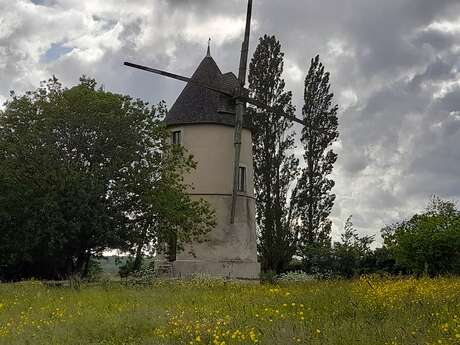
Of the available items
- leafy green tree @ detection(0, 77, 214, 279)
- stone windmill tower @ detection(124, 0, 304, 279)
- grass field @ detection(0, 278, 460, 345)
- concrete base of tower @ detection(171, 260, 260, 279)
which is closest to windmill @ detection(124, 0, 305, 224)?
stone windmill tower @ detection(124, 0, 304, 279)

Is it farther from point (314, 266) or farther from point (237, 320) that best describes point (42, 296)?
point (314, 266)

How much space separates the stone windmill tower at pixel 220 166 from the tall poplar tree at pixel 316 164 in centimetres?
477

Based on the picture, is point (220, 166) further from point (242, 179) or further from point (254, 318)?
point (254, 318)

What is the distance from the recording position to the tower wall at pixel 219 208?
102 feet

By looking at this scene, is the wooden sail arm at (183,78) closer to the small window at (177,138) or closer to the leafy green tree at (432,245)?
the small window at (177,138)

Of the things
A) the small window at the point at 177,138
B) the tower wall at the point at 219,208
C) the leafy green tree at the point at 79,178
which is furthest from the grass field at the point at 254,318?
the small window at the point at 177,138

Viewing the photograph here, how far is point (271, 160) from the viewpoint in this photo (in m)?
37.2

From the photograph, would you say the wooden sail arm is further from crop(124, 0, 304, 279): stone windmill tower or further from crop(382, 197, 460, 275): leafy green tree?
crop(382, 197, 460, 275): leafy green tree

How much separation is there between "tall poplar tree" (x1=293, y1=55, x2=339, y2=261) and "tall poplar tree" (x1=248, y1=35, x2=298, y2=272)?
0.93 m

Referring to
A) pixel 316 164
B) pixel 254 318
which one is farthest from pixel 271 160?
pixel 254 318

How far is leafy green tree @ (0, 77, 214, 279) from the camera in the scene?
23.6m

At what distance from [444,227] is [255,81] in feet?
53.6

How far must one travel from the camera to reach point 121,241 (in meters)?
24.4

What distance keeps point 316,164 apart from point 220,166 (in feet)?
27.2
